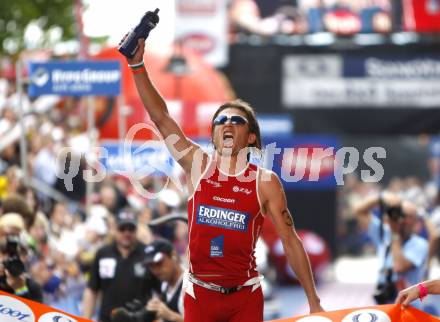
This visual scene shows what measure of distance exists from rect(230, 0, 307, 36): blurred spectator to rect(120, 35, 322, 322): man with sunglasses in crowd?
54.5 feet

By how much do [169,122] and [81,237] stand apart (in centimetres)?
726

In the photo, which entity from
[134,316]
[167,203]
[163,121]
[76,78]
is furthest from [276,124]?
[163,121]

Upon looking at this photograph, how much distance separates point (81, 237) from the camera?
1470 cm

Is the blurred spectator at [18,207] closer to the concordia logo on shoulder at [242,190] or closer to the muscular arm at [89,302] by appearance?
the muscular arm at [89,302]

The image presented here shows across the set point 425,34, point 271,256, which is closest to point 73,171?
point 271,256

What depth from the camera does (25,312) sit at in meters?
7.67

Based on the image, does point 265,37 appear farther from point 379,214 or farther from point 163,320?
point 163,320

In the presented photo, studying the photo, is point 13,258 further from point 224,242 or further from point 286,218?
point 286,218

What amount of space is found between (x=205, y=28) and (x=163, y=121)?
17.8 meters

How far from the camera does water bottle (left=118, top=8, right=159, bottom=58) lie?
7328 millimetres

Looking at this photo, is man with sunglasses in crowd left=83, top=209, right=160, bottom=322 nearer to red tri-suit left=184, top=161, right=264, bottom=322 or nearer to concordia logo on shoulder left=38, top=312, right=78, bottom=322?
concordia logo on shoulder left=38, top=312, right=78, bottom=322

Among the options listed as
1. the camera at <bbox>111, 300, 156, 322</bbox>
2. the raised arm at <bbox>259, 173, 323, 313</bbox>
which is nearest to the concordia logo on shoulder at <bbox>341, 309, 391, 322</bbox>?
the raised arm at <bbox>259, 173, 323, 313</bbox>

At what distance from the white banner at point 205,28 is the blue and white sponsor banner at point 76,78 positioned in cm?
1031

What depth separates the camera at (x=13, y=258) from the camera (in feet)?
27.3
